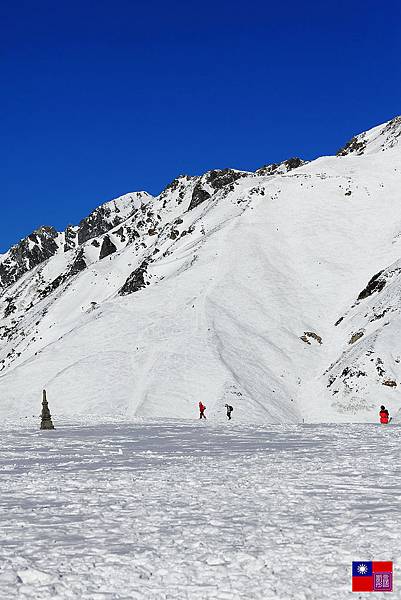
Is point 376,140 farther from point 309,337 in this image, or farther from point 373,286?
point 309,337

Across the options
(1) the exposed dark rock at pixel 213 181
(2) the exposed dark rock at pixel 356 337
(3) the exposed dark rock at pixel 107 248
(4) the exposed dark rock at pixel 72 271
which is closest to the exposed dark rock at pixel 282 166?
(1) the exposed dark rock at pixel 213 181

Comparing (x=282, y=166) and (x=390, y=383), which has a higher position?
(x=282, y=166)

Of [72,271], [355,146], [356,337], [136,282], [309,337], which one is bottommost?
[356,337]

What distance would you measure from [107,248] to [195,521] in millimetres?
148214

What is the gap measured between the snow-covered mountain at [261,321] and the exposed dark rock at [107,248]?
213 ft

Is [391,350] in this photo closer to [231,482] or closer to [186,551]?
[231,482]

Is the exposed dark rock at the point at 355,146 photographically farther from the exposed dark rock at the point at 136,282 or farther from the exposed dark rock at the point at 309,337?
the exposed dark rock at the point at 309,337

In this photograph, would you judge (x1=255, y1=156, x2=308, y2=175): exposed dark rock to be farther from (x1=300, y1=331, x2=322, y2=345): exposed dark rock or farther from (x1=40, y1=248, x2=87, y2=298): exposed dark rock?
(x1=300, y1=331, x2=322, y2=345): exposed dark rock

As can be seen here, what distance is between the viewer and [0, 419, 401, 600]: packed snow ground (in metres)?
6.81

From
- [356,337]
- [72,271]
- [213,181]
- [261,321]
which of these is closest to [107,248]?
[72,271]

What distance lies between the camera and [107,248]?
508 feet

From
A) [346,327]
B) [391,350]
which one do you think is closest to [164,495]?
[391,350]

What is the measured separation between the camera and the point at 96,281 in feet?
370

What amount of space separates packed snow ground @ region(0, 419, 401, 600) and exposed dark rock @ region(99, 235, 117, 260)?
138 metres
